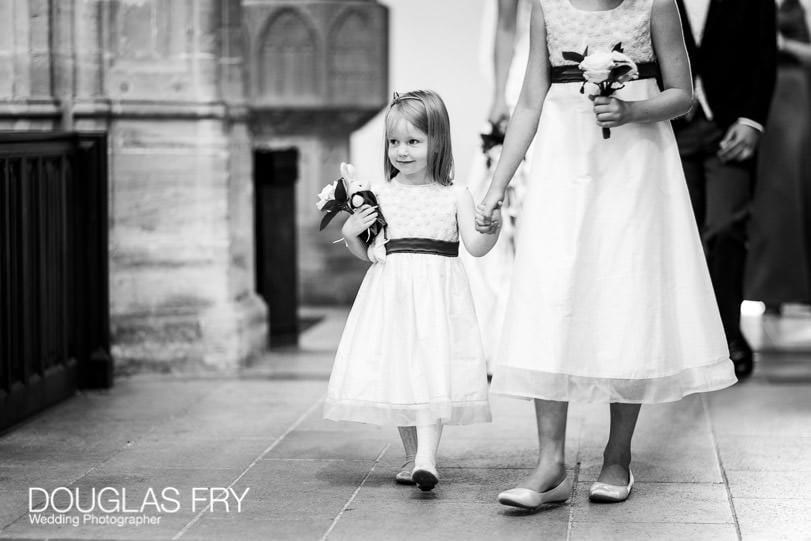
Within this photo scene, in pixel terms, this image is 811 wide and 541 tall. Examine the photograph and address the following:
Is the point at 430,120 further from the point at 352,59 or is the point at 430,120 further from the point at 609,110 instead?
the point at 352,59

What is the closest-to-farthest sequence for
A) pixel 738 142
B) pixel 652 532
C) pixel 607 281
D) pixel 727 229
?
pixel 652 532 < pixel 607 281 < pixel 738 142 < pixel 727 229

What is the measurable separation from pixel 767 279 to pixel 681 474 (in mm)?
4294

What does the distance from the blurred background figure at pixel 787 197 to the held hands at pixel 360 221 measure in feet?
15.0

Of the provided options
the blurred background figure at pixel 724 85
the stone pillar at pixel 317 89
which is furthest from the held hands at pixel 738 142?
the stone pillar at pixel 317 89

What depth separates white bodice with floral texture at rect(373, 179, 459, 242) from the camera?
4785 millimetres

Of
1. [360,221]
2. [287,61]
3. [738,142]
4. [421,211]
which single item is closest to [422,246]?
[421,211]

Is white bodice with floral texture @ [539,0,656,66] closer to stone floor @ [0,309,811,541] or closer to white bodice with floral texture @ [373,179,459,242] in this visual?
white bodice with floral texture @ [373,179,459,242]

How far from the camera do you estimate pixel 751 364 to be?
7160 mm

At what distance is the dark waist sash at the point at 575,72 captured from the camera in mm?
4492

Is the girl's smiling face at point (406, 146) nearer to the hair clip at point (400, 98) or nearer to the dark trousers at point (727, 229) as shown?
the hair clip at point (400, 98)

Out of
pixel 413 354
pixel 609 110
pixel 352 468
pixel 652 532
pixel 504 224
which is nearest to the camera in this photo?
pixel 652 532

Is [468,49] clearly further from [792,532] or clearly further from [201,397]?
[792,532]

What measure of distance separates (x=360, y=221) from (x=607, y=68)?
38.7 inches

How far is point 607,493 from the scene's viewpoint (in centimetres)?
450
